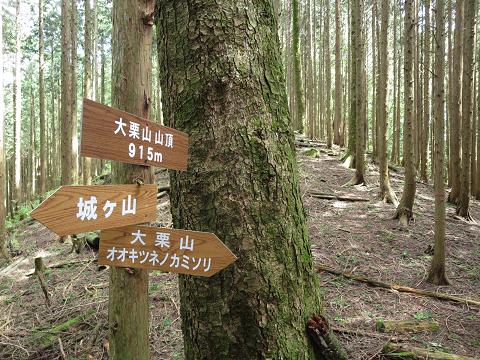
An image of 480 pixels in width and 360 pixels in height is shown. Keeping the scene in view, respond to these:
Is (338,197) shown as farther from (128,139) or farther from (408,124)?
(128,139)

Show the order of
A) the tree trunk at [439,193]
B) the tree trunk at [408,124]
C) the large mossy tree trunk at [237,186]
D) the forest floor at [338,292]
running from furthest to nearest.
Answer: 1. the tree trunk at [408,124]
2. the tree trunk at [439,193]
3. the forest floor at [338,292]
4. the large mossy tree trunk at [237,186]

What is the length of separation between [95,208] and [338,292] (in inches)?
154

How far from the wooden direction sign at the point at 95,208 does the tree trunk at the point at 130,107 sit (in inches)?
13.8

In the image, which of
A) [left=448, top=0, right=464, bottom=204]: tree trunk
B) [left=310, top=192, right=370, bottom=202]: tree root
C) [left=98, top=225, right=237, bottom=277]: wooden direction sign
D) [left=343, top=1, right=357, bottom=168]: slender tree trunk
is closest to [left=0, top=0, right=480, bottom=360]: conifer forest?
[left=98, top=225, right=237, bottom=277]: wooden direction sign

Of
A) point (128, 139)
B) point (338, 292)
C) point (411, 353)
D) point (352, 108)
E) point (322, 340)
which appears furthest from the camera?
point (352, 108)

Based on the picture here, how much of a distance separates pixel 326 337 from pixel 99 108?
1.78m

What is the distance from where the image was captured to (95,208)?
5.59 ft

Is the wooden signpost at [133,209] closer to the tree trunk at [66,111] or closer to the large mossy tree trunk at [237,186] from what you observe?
the large mossy tree trunk at [237,186]

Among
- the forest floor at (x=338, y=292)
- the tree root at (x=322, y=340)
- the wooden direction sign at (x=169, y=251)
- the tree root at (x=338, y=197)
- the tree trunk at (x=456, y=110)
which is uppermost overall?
the tree trunk at (x=456, y=110)

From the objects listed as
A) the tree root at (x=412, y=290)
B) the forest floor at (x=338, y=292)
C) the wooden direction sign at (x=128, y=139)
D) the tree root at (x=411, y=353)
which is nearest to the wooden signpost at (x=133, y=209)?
the wooden direction sign at (x=128, y=139)

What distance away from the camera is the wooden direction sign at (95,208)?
1531 mm

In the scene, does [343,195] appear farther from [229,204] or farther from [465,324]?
[229,204]

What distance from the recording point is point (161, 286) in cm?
519

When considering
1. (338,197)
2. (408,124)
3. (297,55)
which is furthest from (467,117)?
(297,55)
